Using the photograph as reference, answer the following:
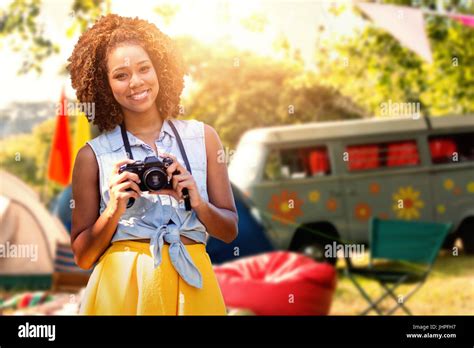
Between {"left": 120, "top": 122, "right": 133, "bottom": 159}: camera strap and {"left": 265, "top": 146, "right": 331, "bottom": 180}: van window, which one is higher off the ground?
{"left": 120, "top": 122, "right": 133, "bottom": 159}: camera strap

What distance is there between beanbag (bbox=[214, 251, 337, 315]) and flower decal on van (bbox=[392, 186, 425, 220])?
15.6 inches

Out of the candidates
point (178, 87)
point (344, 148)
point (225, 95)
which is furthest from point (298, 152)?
point (178, 87)

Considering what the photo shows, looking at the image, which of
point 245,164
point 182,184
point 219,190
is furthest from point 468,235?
point 182,184

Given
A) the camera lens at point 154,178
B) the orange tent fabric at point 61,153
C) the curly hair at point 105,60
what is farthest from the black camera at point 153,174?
the orange tent fabric at point 61,153

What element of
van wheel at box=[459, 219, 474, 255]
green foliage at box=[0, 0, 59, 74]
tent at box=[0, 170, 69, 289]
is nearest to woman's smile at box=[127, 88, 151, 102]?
green foliage at box=[0, 0, 59, 74]

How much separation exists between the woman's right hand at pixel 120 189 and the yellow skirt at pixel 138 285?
8 centimetres

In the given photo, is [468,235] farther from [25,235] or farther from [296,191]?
[25,235]

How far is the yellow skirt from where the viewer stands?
4.50 feet

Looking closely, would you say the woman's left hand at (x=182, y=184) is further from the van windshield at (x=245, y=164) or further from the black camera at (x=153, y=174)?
the van windshield at (x=245, y=164)

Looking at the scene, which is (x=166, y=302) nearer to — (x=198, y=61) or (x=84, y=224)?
(x=84, y=224)

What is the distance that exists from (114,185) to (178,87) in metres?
0.26

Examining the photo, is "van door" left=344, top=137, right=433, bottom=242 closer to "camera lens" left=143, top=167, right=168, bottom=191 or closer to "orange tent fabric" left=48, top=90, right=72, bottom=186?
"orange tent fabric" left=48, top=90, right=72, bottom=186

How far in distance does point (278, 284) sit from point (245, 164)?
523 millimetres

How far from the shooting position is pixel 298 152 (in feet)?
11.0
